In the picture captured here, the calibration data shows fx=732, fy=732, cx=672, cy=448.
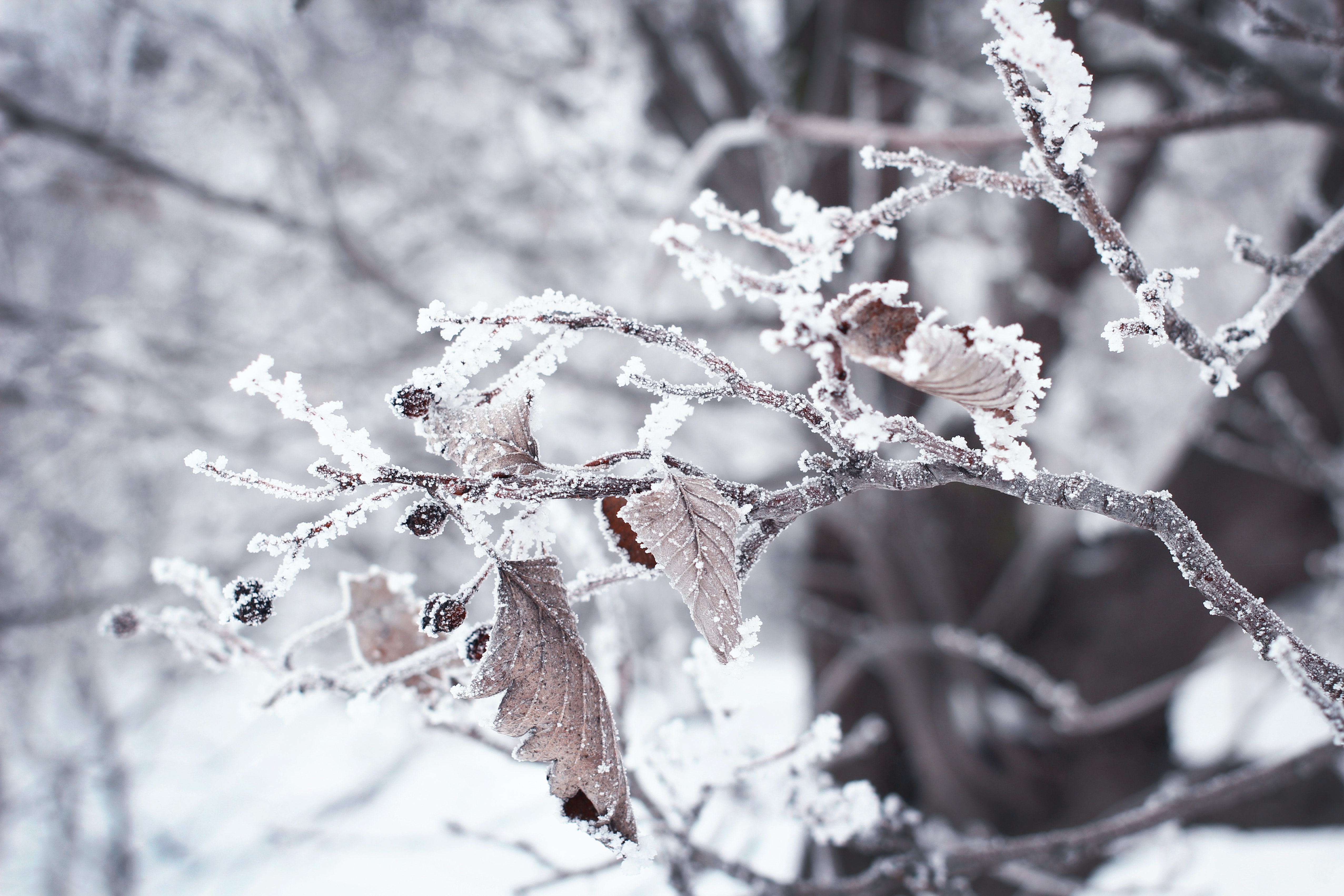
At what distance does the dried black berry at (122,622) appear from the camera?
516 millimetres

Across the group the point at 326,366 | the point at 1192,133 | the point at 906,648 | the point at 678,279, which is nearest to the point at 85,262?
the point at 326,366

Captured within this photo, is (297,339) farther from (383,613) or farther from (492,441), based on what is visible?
(492,441)

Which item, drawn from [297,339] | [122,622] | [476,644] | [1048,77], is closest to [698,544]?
[476,644]

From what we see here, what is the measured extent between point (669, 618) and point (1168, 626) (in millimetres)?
2153

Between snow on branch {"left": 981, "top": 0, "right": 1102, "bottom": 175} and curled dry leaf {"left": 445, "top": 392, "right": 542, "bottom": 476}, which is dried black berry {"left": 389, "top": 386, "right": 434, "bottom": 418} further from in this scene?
snow on branch {"left": 981, "top": 0, "right": 1102, "bottom": 175}

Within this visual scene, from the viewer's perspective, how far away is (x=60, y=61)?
196cm

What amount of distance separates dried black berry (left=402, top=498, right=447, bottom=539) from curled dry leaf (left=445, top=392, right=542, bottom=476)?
0.9 inches

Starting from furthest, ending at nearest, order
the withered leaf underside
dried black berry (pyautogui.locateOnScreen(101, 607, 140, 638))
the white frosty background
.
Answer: the white frosty background → dried black berry (pyautogui.locateOnScreen(101, 607, 140, 638)) → the withered leaf underside

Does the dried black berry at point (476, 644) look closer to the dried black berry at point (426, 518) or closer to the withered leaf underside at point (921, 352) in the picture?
the dried black berry at point (426, 518)

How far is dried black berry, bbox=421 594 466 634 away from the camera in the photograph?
370mm

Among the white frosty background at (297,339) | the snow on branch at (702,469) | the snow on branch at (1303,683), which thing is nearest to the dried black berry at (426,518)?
the snow on branch at (702,469)

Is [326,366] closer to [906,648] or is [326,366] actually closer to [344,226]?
[344,226]

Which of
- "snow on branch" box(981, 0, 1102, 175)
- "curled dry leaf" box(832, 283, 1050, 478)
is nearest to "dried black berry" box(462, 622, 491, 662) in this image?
"curled dry leaf" box(832, 283, 1050, 478)

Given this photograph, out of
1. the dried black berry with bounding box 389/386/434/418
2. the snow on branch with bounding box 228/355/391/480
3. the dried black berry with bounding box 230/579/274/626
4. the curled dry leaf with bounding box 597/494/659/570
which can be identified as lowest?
the dried black berry with bounding box 230/579/274/626
